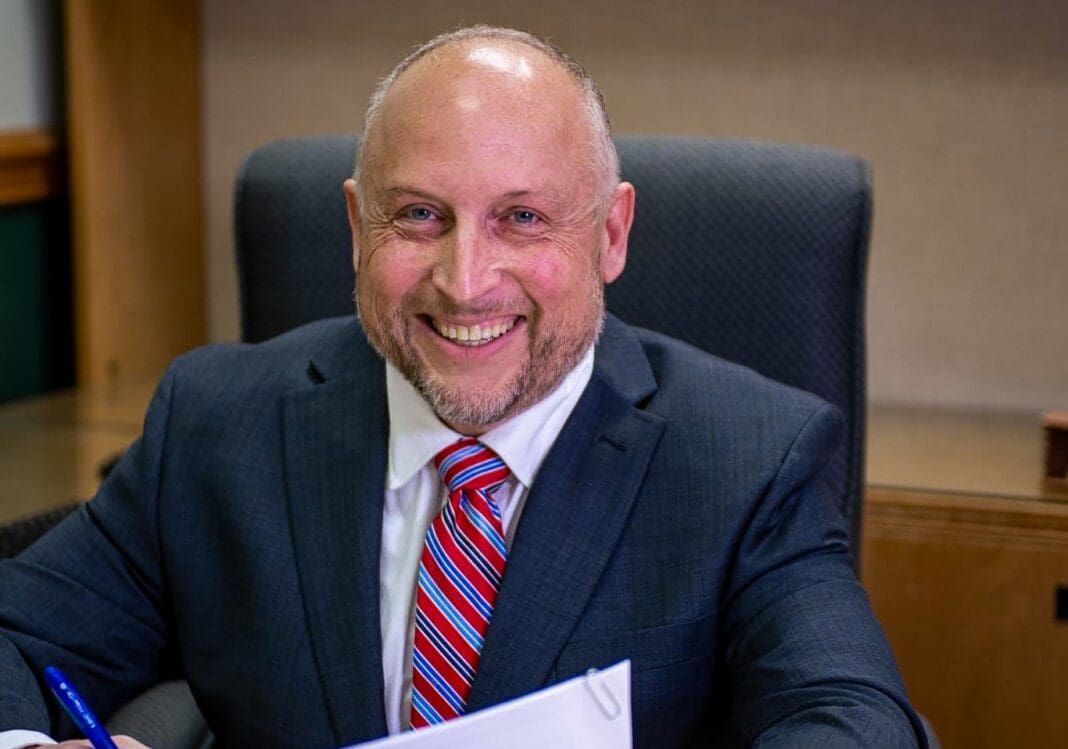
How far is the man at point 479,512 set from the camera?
4.93ft

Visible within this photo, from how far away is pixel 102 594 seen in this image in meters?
1.67

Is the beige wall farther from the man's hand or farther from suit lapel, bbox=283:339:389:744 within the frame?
the man's hand

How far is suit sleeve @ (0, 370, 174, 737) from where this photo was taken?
1.63 meters

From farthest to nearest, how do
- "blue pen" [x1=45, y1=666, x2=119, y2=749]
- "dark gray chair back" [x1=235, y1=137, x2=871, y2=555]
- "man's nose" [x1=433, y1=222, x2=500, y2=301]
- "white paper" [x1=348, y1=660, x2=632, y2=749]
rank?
"dark gray chair back" [x1=235, y1=137, x2=871, y2=555] → "man's nose" [x1=433, y1=222, x2=500, y2=301] → "blue pen" [x1=45, y1=666, x2=119, y2=749] → "white paper" [x1=348, y1=660, x2=632, y2=749]

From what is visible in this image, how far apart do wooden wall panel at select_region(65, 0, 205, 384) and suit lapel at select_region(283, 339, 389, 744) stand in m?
1.50

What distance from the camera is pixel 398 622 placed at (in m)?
1.58

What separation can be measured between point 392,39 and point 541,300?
5.45 feet

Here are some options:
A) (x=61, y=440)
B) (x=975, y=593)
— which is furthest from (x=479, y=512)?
(x=61, y=440)

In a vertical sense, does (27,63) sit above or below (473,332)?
above

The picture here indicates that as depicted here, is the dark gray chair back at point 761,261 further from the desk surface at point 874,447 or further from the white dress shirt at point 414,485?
the desk surface at point 874,447

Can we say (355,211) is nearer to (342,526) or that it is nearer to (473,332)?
(473,332)

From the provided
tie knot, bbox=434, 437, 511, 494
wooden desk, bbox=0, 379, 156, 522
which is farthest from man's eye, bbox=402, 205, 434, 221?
wooden desk, bbox=0, 379, 156, 522

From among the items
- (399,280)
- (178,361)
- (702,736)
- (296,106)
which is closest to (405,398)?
(399,280)

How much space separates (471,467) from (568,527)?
0.11 m
